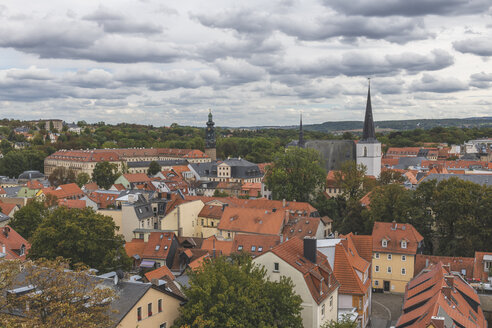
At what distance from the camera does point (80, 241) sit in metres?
37.6

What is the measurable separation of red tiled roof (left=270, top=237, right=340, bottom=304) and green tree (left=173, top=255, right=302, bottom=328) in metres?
3.66

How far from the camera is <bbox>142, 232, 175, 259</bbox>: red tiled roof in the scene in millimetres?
45406

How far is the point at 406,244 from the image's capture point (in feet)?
144

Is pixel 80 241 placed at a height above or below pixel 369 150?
below

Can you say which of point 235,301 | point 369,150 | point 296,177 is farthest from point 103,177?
point 235,301

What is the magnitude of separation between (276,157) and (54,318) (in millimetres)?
62322

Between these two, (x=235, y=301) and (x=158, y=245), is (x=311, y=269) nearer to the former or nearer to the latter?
(x=235, y=301)

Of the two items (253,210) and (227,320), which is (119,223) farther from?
(227,320)

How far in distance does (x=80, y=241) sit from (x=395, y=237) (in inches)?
1135

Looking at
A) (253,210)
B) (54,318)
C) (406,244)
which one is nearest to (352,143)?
(253,210)

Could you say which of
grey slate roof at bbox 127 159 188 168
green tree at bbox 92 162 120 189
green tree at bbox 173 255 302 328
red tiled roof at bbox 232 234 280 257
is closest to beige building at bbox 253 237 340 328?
green tree at bbox 173 255 302 328

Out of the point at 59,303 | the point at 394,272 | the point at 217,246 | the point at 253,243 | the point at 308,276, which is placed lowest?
the point at 394,272

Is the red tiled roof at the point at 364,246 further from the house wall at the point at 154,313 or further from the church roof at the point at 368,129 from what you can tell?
the church roof at the point at 368,129

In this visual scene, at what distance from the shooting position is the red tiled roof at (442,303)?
2511 cm
